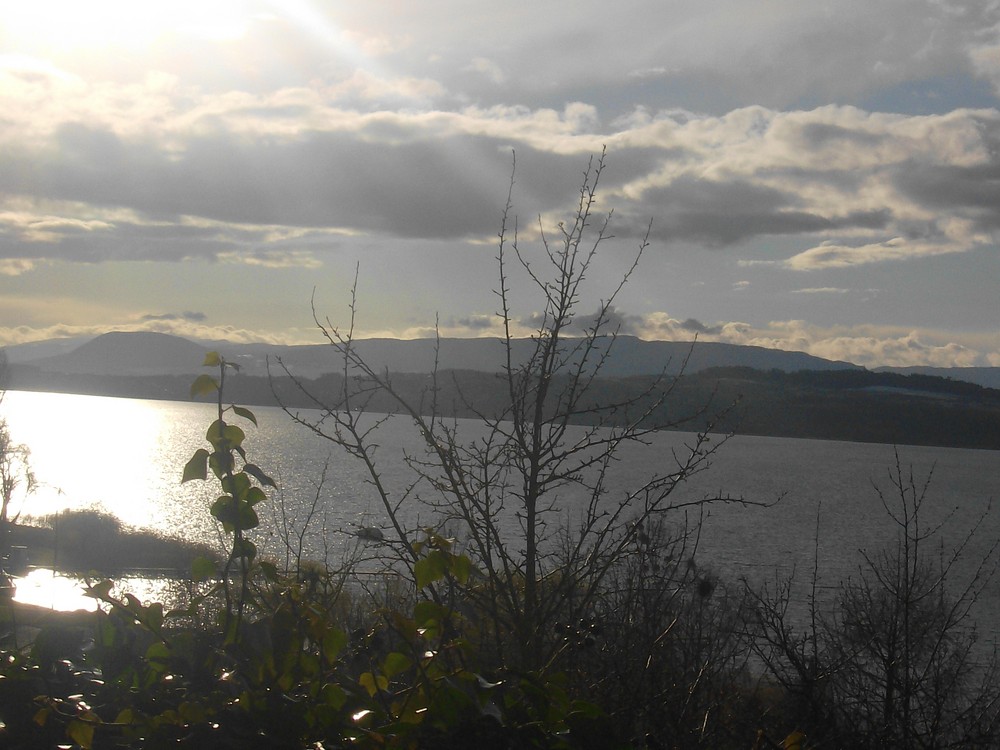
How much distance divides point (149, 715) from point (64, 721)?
0.62 ft

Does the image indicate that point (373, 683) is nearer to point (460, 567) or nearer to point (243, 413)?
point (460, 567)

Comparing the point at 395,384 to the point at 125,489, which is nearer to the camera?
the point at 395,384

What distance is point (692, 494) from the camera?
2196 inches

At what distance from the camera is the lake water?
43.2m

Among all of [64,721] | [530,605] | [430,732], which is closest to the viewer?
[430,732]

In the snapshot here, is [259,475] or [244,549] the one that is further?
[244,549]

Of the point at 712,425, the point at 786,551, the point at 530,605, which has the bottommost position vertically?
the point at 786,551

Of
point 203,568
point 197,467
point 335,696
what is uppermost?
point 197,467

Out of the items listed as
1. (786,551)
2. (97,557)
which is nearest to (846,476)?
(786,551)

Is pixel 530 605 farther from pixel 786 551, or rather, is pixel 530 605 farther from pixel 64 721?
pixel 786 551

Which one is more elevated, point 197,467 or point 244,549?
point 197,467

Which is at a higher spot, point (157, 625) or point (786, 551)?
point (157, 625)

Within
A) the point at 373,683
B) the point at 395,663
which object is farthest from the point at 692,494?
the point at 395,663

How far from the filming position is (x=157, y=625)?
2.46m
